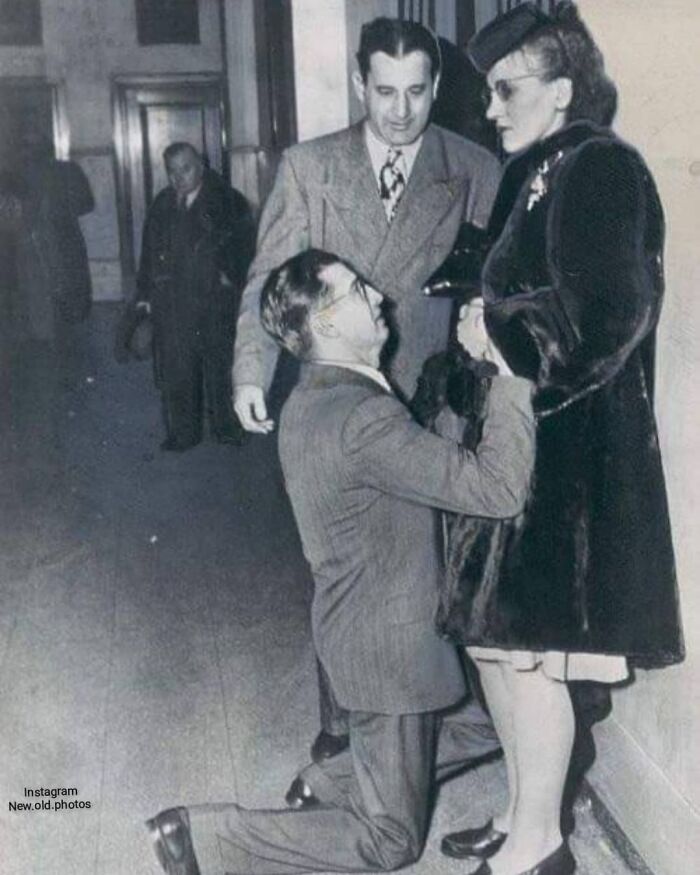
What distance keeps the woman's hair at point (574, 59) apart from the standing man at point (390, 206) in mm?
571

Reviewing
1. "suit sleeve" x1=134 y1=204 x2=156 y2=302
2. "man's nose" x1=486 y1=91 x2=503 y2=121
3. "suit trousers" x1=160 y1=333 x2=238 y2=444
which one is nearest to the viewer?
"man's nose" x1=486 y1=91 x2=503 y2=121

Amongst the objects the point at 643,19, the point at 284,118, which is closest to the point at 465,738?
the point at 643,19

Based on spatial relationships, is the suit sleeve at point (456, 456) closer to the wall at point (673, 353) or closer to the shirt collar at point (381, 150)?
the wall at point (673, 353)

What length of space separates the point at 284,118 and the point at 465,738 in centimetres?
426

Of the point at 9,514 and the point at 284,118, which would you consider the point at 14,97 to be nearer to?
the point at 284,118

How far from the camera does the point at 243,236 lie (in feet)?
18.9

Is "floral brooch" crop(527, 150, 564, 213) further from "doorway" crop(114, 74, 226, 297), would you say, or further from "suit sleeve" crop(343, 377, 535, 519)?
"doorway" crop(114, 74, 226, 297)

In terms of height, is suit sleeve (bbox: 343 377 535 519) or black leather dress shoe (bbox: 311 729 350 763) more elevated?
suit sleeve (bbox: 343 377 535 519)

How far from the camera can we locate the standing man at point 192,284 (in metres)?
5.55


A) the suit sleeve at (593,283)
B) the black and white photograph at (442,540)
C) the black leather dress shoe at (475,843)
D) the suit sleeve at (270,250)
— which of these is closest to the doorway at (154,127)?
the black and white photograph at (442,540)

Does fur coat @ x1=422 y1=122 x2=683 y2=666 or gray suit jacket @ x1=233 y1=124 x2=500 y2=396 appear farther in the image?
gray suit jacket @ x1=233 y1=124 x2=500 y2=396

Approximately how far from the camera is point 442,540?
6.85ft

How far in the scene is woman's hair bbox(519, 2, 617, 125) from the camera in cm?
183

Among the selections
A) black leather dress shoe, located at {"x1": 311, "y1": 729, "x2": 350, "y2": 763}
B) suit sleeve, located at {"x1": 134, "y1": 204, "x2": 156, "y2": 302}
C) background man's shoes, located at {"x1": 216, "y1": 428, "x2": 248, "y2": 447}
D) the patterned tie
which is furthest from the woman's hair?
background man's shoes, located at {"x1": 216, "y1": 428, "x2": 248, "y2": 447}
